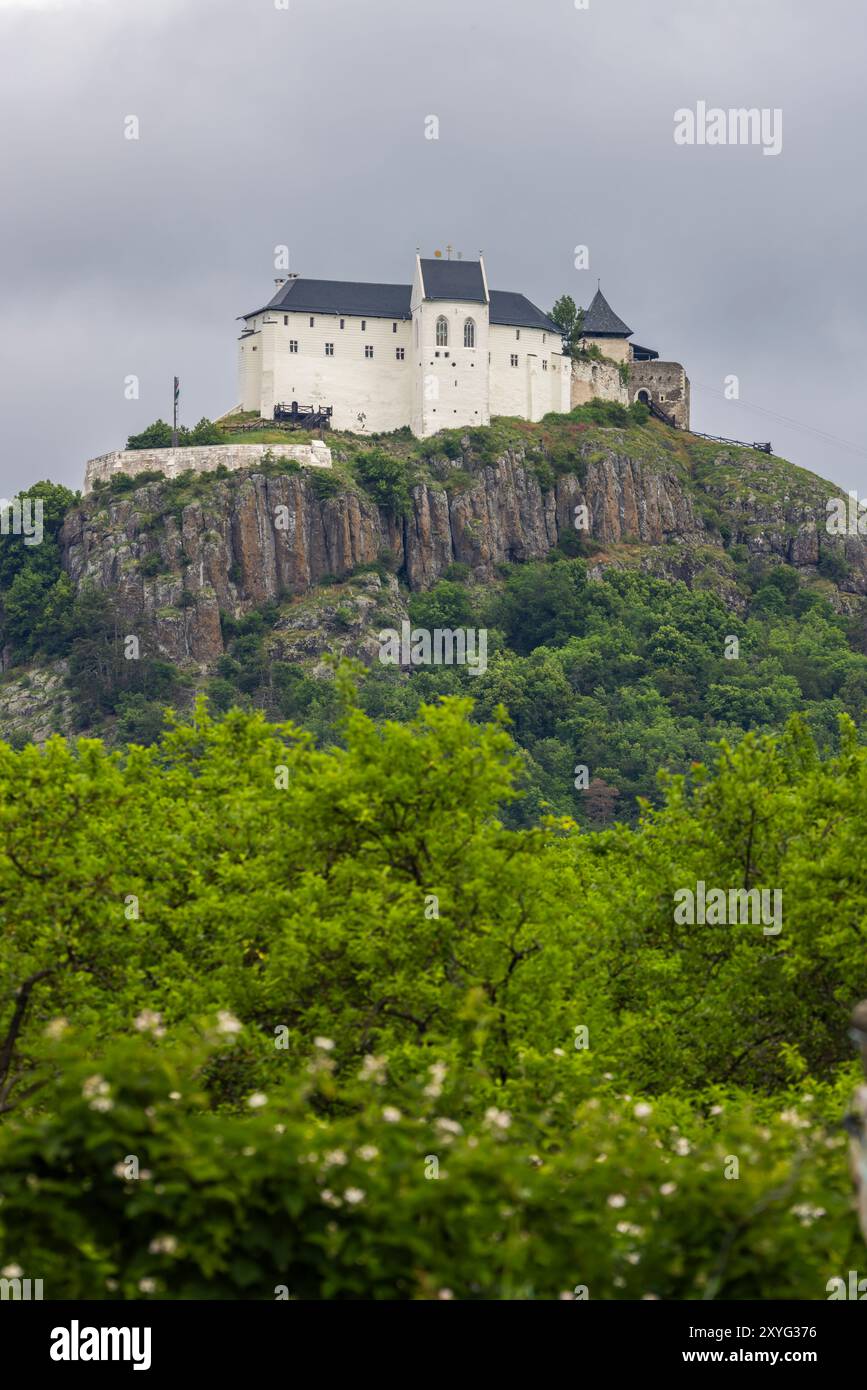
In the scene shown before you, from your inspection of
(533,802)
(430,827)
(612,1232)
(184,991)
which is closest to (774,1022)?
(430,827)

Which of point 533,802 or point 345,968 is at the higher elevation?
point 533,802

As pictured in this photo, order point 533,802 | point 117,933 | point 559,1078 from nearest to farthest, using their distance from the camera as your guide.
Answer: point 559,1078
point 117,933
point 533,802

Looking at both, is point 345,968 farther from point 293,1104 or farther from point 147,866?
point 293,1104

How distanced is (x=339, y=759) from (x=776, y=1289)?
1004 inches

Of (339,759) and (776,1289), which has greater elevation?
(339,759)

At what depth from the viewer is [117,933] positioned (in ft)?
144
